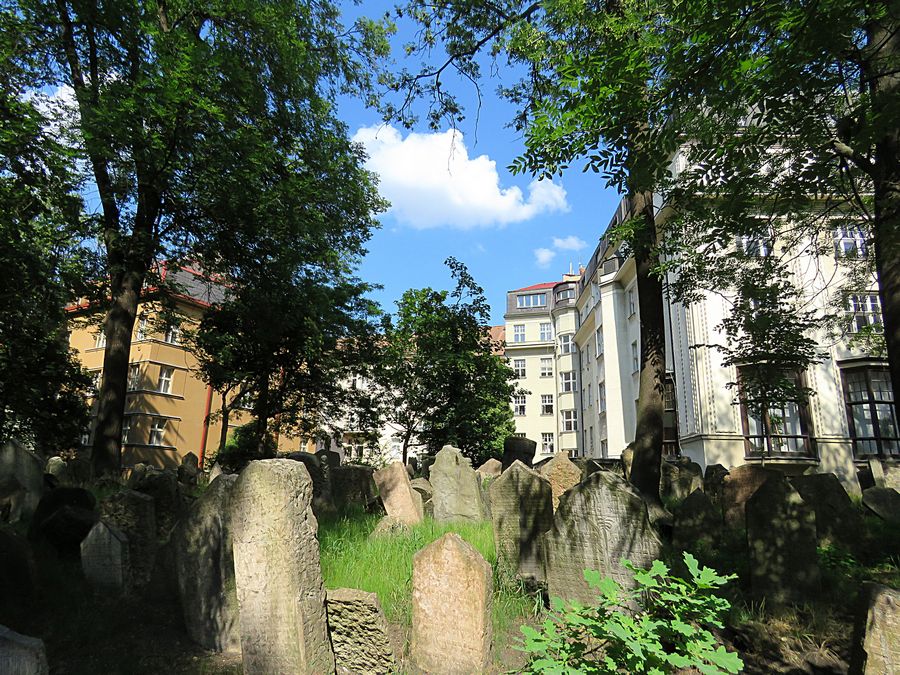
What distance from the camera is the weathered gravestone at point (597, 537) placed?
405cm

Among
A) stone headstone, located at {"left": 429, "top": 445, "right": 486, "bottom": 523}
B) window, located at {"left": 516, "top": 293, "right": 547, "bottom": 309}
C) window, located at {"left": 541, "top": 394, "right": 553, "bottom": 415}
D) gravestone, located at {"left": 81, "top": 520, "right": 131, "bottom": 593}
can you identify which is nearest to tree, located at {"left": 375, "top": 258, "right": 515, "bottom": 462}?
stone headstone, located at {"left": 429, "top": 445, "right": 486, "bottom": 523}

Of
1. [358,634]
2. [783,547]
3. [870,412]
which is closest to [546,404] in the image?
[870,412]

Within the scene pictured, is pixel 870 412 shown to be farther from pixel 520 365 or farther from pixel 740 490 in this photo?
pixel 520 365

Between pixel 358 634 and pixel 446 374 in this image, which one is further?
pixel 446 374

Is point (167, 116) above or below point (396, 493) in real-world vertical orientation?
above

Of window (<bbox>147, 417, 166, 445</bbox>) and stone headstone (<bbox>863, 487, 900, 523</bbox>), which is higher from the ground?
window (<bbox>147, 417, 166, 445</bbox>)

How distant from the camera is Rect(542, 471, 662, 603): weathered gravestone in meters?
4.05

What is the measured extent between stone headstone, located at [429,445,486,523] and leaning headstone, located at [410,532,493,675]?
4593mm

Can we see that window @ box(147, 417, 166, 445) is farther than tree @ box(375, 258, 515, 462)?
Yes

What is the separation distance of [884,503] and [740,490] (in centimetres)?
225

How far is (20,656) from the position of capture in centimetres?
215

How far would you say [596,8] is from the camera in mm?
9508

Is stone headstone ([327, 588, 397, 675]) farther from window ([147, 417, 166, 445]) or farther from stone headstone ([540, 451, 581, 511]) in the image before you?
window ([147, 417, 166, 445])

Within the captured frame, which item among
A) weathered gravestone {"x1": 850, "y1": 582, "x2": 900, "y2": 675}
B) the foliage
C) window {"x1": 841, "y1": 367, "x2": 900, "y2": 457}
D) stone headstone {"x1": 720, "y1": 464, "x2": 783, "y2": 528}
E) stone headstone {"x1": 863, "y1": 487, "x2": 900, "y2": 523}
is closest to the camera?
the foliage
